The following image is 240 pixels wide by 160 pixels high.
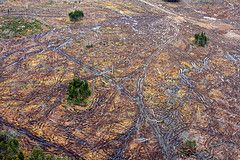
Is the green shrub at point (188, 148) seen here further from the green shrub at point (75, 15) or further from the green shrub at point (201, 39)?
the green shrub at point (75, 15)

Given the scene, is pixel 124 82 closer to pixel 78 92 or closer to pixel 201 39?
pixel 78 92

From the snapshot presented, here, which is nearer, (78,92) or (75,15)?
(78,92)

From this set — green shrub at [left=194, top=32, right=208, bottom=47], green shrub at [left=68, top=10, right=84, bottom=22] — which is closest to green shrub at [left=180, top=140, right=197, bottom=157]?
green shrub at [left=194, top=32, right=208, bottom=47]

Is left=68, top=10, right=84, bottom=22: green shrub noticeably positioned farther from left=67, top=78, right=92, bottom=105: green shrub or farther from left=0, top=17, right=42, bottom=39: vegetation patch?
left=67, top=78, right=92, bottom=105: green shrub

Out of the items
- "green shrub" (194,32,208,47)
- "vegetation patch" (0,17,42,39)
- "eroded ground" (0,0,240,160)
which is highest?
"green shrub" (194,32,208,47)

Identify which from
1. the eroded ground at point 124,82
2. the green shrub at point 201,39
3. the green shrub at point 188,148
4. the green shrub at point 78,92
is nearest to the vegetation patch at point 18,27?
the eroded ground at point 124,82

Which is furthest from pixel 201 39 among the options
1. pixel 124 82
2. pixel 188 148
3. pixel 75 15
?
pixel 188 148

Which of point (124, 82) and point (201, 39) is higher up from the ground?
point (201, 39)
